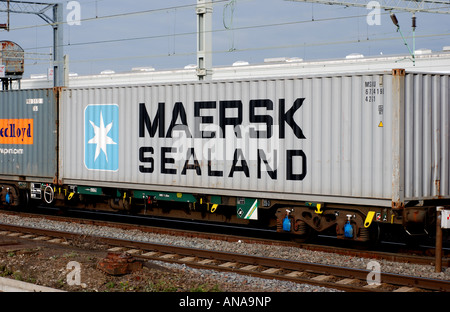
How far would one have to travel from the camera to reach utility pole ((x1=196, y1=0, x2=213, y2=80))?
20.9m

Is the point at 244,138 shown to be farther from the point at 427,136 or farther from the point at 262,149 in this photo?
the point at 427,136

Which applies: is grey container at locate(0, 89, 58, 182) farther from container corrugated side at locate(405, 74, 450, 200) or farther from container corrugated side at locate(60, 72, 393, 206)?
container corrugated side at locate(405, 74, 450, 200)

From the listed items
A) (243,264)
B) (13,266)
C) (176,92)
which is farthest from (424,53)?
(13,266)

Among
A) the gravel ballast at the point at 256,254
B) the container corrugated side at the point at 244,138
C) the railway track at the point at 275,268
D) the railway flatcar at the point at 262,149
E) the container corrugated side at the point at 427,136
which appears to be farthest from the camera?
the container corrugated side at the point at 244,138

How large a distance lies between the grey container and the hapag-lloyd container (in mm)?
1331

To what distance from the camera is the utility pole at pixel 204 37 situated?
20906 mm

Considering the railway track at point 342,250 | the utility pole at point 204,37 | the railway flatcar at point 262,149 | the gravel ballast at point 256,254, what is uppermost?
the utility pole at point 204,37

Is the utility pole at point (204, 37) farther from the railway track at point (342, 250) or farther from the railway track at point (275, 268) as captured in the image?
the railway track at point (275, 268)

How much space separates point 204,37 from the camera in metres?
21.0

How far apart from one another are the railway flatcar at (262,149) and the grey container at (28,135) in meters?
0.06

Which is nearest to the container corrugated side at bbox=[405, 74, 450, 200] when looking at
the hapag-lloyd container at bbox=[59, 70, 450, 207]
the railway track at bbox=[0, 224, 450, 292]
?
the hapag-lloyd container at bbox=[59, 70, 450, 207]

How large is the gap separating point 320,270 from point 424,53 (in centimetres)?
3025

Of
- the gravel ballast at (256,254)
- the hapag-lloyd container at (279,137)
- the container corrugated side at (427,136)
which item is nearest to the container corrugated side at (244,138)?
the hapag-lloyd container at (279,137)
